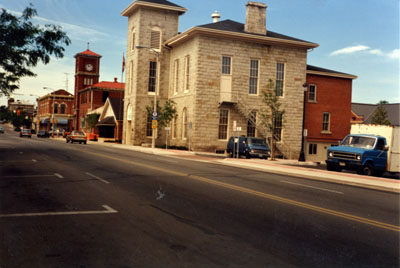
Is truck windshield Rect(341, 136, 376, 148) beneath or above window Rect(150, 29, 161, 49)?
beneath

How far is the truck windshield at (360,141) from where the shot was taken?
2297 cm

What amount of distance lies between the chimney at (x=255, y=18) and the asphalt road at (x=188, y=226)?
32140 millimetres

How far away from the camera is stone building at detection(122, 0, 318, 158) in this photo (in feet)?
133

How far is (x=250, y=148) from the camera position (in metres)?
31.5

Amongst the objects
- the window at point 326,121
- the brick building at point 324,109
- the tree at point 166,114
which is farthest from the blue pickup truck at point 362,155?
the window at point 326,121

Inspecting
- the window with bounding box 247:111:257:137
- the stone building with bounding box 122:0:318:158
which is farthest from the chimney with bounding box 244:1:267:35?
the window with bounding box 247:111:257:137

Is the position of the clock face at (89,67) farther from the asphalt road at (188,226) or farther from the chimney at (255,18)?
the asphalt road at (188,226)

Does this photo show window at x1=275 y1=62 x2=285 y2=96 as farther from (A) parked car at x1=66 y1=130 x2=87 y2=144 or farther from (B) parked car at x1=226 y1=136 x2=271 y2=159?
(A) parked car at x1=66 y1=130 x2=87 y2=144

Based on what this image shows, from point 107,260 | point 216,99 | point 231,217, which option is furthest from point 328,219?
point 216,99

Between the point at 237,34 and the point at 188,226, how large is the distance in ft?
116

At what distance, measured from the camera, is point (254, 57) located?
4244 centimetres

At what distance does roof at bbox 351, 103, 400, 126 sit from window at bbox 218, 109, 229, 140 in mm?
55202

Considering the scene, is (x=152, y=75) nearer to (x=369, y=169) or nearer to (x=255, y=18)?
(x=255, y=18)

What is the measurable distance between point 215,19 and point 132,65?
1126 centimetres
